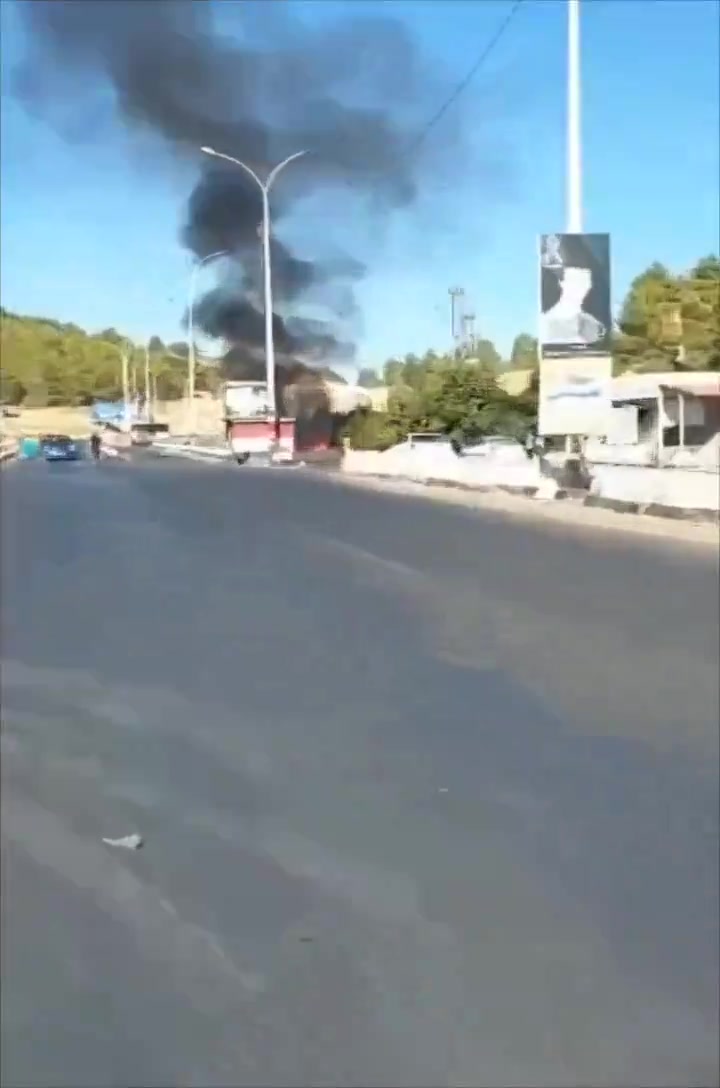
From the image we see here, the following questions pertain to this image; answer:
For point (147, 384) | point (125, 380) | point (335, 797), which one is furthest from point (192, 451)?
point (335, 797)

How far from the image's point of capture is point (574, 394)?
3588 mm

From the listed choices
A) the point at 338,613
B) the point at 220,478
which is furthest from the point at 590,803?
the point at 338,613

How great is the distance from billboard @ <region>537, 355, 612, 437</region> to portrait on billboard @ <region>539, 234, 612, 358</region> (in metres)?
0.03

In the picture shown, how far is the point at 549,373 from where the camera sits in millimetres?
3576

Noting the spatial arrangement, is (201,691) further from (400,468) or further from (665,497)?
(665,497)

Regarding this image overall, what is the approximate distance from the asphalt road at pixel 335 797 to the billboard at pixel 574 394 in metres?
0.99

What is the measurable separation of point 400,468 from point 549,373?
1.04 metres

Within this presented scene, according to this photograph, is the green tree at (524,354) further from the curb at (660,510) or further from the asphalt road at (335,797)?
the curb at (660,510)

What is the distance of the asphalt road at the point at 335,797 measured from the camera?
96.3 inches

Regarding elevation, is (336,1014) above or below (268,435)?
below

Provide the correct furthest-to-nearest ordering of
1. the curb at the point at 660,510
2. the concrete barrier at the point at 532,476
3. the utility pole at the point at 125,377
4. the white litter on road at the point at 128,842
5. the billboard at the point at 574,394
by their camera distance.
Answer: the curb at the point at 660,510
the concrete barrier at the point at 532,476
the utility pole at the point at 125,377
the billboard at the point at 574,394
the white litter on road at the point at 128,842

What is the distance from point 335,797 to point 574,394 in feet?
3.96

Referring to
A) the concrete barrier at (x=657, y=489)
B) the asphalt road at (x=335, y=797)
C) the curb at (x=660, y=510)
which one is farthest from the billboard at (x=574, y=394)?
the curb at (x=660, y=510)

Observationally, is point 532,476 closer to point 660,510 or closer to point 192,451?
point 192,451
